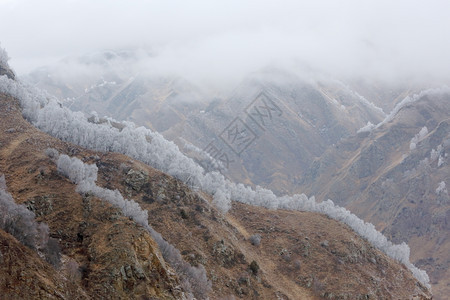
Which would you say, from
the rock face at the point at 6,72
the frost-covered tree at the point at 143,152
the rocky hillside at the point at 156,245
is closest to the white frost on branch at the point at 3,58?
the rock face at the point at 6,72

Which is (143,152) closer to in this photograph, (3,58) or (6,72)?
(6,72)

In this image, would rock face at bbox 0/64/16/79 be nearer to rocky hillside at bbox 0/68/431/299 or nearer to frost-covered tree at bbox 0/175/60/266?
rocky hillside at bbox 0/68/431/299

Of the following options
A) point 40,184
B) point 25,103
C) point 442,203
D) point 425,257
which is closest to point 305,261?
point 40,184

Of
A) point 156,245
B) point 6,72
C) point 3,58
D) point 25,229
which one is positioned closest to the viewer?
point 25,229

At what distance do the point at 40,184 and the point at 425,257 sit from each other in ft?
560

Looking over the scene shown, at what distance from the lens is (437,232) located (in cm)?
18300

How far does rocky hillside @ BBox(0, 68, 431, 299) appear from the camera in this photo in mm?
34719

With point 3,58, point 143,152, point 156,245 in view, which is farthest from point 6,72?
point 156,245

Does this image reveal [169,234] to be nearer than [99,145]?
Yes

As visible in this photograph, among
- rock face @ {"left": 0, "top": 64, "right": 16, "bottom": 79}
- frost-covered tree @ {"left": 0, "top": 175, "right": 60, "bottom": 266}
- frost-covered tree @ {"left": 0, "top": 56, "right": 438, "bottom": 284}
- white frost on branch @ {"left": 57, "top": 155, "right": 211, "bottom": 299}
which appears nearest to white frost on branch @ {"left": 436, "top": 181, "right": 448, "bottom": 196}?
frost-covered tree @ {"left": 0, "top": 56, "right": 438, "bottom": 284}

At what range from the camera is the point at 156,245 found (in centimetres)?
4331

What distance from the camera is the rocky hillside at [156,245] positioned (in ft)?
114

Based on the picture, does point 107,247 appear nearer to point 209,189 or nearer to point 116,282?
point 116,282

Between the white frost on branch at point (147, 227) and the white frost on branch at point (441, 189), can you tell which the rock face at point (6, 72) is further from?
the white frost on branch at point (441, 189)
